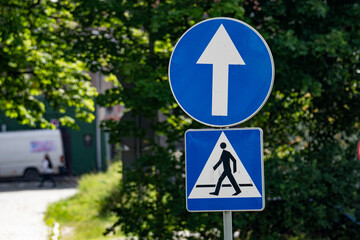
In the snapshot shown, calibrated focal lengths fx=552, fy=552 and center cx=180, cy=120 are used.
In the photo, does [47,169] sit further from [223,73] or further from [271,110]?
[223,73]

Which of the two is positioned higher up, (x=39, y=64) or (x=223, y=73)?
(x=39, y=64)

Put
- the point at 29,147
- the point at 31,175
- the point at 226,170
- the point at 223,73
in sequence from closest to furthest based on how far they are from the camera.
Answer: the point at 226,170 < the point at 223,73 < the point at 29,147 < the point at 31,175

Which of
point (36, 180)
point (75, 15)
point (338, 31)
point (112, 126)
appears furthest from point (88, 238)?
point (36, 180)

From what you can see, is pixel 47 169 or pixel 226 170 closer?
pixel 226 170

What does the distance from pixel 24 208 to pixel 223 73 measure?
15737mm

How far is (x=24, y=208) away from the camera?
17.9 m

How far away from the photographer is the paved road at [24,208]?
1241 cm

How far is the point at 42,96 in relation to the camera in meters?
12.0

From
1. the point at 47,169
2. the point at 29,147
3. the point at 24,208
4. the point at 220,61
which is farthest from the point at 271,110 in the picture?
the point at 29,147

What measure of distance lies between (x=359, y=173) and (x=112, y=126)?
3585 mm

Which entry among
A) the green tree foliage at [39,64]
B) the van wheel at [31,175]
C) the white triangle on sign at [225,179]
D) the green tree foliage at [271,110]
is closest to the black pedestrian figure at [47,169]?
the van wheel at [31,175]

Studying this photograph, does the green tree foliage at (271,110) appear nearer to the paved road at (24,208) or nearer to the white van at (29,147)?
the paved road at (24,208)

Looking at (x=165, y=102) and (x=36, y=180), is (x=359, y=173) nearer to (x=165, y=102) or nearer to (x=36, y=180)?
(x=165, y=102)

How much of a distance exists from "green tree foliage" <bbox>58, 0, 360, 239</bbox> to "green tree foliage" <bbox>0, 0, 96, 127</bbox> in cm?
95
